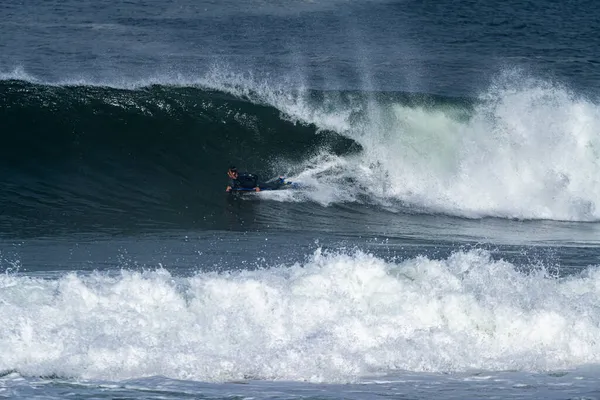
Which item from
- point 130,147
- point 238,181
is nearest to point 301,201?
point 238,181

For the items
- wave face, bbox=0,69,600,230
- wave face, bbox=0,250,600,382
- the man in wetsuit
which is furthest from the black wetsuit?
wave face, bbox=0,250,600,382

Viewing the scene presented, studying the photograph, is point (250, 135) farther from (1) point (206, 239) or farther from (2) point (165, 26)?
(2) point (165, 26)

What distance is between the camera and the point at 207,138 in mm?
21047

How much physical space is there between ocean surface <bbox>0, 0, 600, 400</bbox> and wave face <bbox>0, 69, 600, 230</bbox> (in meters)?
0.07

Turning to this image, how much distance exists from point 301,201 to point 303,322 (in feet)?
24.5

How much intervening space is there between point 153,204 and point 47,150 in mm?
3607

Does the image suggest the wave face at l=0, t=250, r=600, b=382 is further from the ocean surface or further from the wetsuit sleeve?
the wetsuit sleeve

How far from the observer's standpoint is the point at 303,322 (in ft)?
35.6

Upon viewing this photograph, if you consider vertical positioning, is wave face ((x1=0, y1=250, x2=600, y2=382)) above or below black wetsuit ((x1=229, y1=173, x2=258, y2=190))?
below

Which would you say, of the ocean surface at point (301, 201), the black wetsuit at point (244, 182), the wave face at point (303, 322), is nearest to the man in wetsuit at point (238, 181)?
the black wetsuit at point (244, 182)

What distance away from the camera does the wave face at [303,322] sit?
32.4 ft

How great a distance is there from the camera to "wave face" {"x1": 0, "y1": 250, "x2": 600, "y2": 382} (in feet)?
32.4

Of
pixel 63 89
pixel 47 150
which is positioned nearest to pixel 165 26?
pixel 63 89

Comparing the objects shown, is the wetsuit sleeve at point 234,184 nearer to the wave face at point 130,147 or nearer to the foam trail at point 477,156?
the wave face at point 130,147
